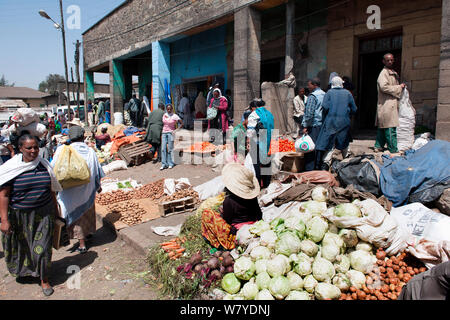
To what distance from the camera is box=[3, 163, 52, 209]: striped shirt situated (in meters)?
3.32

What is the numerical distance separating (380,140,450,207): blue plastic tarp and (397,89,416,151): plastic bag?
55.6 inches

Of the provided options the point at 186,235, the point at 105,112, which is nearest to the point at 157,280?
the point at 186,235

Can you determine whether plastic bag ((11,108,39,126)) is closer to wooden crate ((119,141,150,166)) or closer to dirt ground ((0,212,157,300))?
dirt ground ((0,212,157,300))

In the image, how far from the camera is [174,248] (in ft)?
12.9

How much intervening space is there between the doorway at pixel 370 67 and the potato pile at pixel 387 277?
6600 mm

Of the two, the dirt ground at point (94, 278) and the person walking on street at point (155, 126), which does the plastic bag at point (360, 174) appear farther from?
the person walking on street at point (155, 126)

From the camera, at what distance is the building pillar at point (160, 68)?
13836mm

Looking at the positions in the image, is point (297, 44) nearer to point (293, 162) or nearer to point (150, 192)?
point (293, 162)

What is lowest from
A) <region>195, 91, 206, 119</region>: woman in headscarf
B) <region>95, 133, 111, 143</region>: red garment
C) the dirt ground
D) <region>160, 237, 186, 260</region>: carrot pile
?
the dirt ground

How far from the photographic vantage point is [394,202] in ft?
13.8

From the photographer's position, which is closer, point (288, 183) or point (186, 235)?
point (186, 235)

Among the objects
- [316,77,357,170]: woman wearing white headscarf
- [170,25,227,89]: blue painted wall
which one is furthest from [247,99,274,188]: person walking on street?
[170,25,227,89]: blue painted wall

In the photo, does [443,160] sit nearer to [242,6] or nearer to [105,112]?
[242,6]
